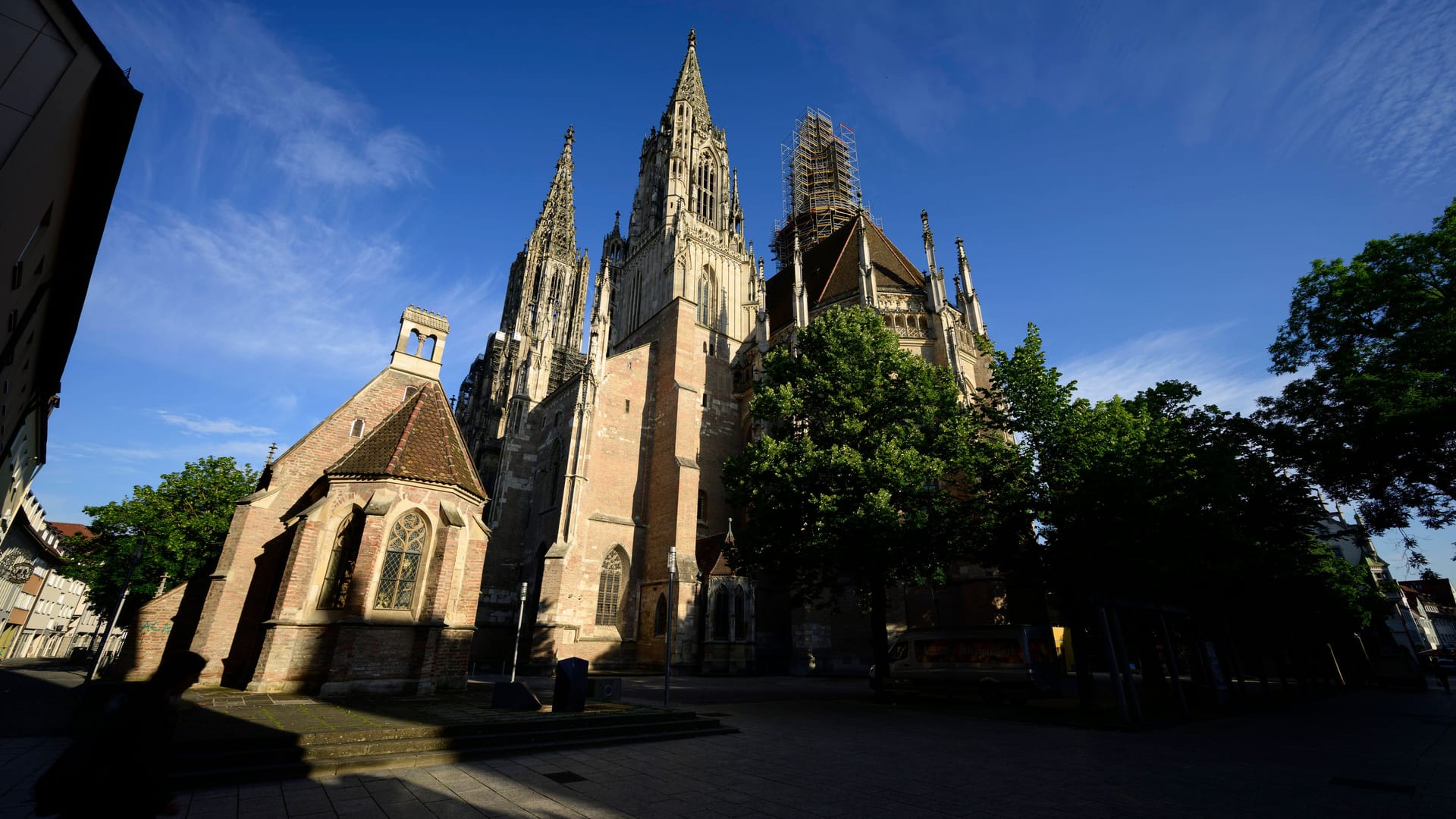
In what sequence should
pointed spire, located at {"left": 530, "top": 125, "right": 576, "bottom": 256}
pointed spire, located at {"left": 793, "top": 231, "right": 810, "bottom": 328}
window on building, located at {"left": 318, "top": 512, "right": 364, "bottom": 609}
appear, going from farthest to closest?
pointed spire, located at {"left": 530, "top": 125, "right": 576, "bottom": 256} < pointed spire, located at {"left": 793, "top": 231, "right": 810, "bottom": 328} < window on building, located at {"left": 318, "top": 512, "right": 364, "bottom": 609}

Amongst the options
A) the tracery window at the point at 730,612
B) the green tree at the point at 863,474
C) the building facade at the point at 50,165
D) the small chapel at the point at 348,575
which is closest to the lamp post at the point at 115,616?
the small chapel at the point at 348,575

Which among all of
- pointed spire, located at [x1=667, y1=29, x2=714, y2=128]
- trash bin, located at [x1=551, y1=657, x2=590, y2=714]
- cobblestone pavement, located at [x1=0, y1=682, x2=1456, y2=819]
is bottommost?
cobblestone pavement, located at [x1=0, y1=682, x2=1456, y2=819]

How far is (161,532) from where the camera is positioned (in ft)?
88.9

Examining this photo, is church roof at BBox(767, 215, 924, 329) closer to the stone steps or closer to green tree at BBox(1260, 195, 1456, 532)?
green tree at BBox(1260, 195, 1456, 532)

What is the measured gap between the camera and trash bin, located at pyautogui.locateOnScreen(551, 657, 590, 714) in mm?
10859

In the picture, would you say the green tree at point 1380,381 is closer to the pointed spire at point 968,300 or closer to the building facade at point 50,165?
the pointed spire at point 968,300

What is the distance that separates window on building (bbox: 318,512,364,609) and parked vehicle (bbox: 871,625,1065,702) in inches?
617

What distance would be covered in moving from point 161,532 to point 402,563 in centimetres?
2268

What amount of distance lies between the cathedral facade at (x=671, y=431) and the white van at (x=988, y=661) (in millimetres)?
5372

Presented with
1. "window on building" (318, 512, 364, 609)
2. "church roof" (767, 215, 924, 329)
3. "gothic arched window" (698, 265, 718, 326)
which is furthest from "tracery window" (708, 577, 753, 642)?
"church roof" (767, 215, 924, 329)

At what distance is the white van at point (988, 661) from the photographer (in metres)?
16.6

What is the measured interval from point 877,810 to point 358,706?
955 centimetres

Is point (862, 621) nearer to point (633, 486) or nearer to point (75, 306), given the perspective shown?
point (633, 486)

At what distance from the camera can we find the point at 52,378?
16000mm
